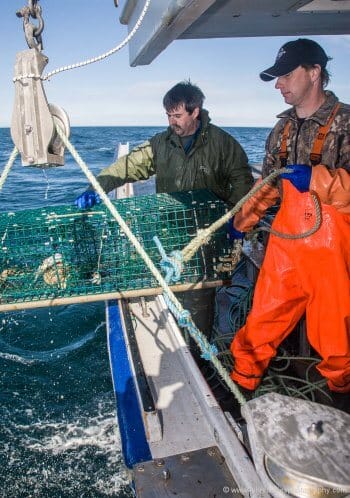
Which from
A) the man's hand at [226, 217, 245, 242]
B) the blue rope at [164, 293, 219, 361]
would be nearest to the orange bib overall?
the man's hand at [226, 217, 245, 242]

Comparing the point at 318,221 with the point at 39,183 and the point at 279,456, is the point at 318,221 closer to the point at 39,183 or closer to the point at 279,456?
the point at 279,456

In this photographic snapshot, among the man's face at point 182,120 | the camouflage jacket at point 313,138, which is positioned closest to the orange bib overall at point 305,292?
the camouflage jacket at point 313,138

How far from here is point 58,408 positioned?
3812mm

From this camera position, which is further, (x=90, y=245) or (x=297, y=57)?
(x=90, y=245)

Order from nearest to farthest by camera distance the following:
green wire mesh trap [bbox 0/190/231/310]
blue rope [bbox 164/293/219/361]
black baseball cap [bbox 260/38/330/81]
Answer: blue rope [bbox 164/293/219/361], black baseball cap [bbox 260/38/330/81], green wire mesh trap [bbox 0/190/231/310]

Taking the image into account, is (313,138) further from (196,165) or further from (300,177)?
(196,165)

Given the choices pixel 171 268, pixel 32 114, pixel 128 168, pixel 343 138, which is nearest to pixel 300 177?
pixel 343 138

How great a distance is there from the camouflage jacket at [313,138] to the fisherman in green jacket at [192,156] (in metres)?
0.59

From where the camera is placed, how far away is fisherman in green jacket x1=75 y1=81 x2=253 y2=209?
10.8 feet

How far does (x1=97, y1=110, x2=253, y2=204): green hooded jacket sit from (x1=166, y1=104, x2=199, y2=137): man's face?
78 mm

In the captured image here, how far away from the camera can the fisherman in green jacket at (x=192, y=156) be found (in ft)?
10.8

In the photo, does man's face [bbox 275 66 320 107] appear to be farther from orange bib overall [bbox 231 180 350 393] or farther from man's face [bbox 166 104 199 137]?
man's face [bbox 166 104 199 137]

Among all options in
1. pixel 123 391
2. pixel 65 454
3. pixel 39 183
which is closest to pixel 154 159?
pixel 123 391

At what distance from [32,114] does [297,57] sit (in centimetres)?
185
